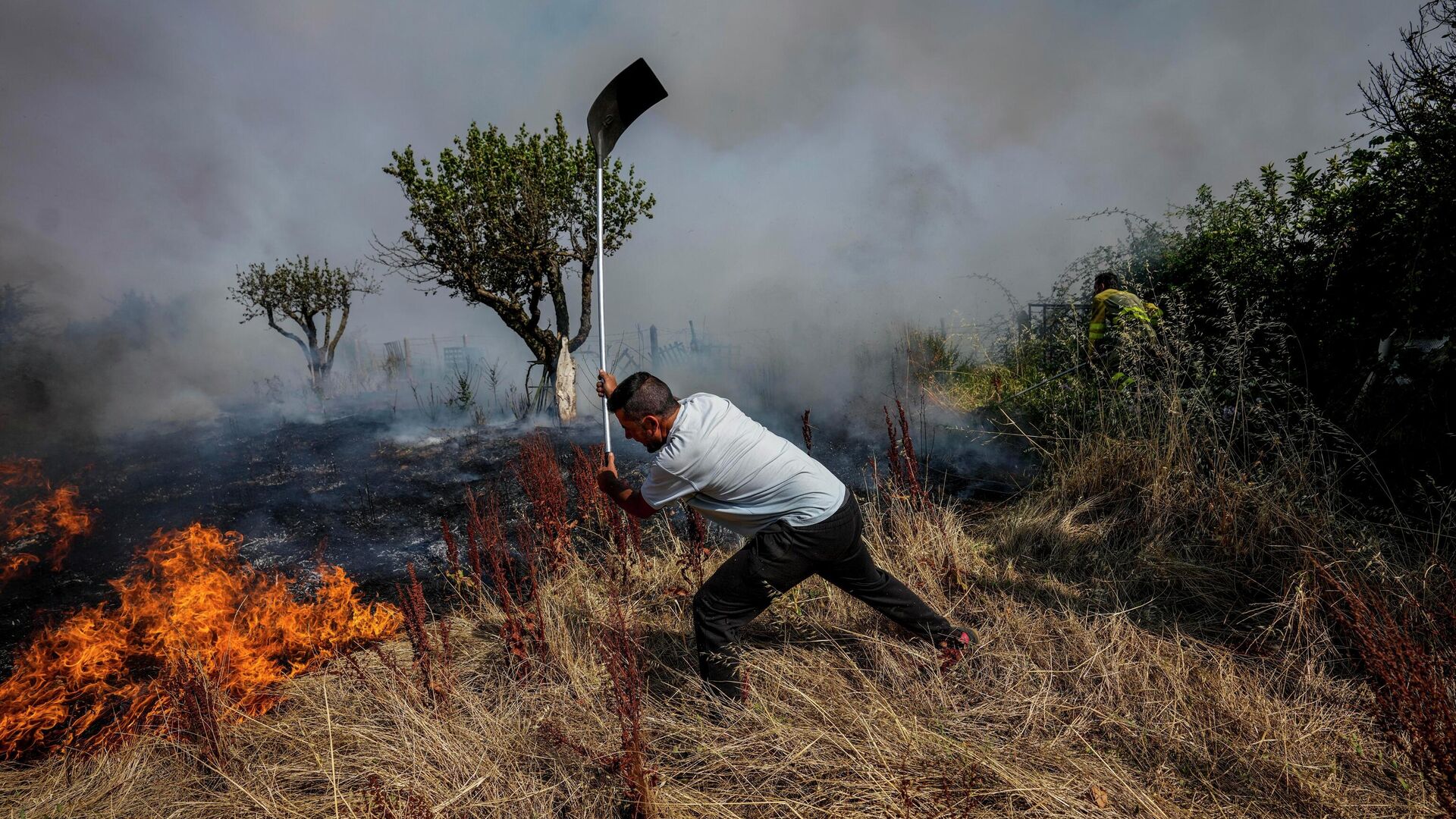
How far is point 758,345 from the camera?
42.9 feet

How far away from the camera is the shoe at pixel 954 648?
265 cm

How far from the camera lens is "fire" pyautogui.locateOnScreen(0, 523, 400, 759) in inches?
115

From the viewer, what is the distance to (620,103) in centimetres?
312

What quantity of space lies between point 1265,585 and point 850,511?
230 cm

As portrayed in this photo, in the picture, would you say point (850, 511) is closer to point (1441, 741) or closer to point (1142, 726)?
point (1142, 726)

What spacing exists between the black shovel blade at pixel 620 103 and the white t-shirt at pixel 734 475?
147 centimetres

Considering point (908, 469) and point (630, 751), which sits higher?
point (908, 469)

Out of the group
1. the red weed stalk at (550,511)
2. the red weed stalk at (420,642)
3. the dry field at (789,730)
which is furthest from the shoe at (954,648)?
the red weed stalk at (550,511)

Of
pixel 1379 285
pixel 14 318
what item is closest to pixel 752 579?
pixel 1379 285

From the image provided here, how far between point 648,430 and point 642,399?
5.1 inches

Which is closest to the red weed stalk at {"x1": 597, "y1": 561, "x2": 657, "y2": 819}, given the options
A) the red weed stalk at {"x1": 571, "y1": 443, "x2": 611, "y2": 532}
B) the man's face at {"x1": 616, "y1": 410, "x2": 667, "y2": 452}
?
the man's face at {"x1": 616, "y1": 410, "x2": 667, "y2": 452}

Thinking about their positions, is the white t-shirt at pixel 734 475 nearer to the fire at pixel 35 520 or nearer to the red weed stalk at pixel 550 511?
the red weed stalk at pixel 550 511

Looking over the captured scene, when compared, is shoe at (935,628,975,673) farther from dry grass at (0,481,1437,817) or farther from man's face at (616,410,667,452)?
man's face at (616,410,667,452)

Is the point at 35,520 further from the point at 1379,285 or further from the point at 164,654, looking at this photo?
the point at 1379,285
